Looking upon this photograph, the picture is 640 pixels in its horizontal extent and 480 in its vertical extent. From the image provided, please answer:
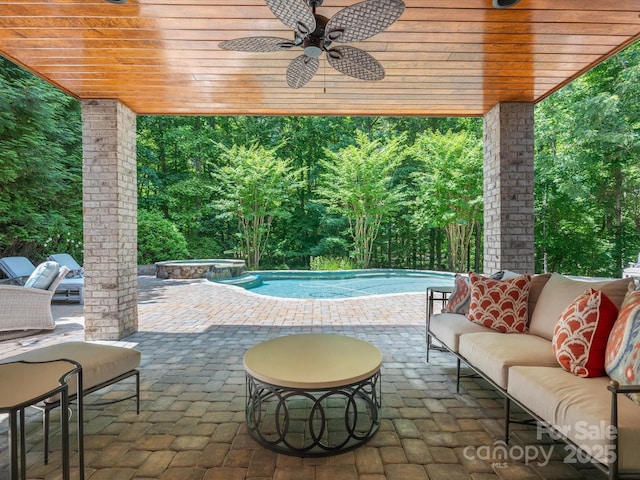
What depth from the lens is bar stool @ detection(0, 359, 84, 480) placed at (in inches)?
45.6

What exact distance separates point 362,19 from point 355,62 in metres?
0.49

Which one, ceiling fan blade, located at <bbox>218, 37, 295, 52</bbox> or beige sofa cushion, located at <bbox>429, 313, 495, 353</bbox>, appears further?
beige sofa cushion, located at <bbox>429, 313, 495, 353</bbox>

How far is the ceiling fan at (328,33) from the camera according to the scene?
183 centimetres

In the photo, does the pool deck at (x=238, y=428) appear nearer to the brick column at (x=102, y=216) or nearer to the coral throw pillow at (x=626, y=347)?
the brick column at (x=102, y=216)

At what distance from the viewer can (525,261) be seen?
160 inches

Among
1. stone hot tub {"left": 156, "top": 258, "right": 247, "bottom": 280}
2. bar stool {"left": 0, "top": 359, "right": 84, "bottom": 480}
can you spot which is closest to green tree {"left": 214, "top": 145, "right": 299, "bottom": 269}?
stone hot tub {"left": 156, "top": 258, "right": 247, "bottom": 280}

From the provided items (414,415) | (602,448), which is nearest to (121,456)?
(414,415)

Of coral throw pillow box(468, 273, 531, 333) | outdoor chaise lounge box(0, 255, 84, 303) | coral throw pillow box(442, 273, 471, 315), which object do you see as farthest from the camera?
outdoor chaise lounge box(0, 255, 84, 303)

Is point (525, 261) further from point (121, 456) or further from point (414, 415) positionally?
point (121, 456)

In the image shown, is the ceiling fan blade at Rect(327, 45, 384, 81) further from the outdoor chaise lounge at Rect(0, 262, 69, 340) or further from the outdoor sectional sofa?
the outdoor chaise lounge at Rect(0, 262, 69, 340)

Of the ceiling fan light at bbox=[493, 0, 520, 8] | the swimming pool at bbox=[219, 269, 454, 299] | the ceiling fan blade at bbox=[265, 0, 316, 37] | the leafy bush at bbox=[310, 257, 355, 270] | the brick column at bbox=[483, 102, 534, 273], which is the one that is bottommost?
the swimming pool at bbox=[219, 269, 454, 299]

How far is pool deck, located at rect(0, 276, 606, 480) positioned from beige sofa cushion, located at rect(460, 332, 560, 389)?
366 mm

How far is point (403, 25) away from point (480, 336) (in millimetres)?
2372

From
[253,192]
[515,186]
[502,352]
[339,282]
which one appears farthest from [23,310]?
[253,192]
